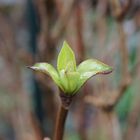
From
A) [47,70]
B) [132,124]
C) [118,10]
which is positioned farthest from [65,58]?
[132,124]

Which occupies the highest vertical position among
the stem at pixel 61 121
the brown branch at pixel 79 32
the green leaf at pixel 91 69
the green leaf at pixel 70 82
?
the green leaf at pixel 91 69

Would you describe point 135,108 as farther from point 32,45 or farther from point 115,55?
point 32,45

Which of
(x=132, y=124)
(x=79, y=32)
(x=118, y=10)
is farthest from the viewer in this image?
(x=132, y=124)

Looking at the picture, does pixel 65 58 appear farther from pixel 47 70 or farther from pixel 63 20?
pixel 63 20

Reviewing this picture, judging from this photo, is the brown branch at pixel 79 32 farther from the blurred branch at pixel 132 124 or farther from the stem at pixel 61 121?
the stem at pixel 61 121

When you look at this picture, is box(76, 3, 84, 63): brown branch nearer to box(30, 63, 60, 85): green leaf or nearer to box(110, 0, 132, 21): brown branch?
box(110, 0, 132, 21): brown branch

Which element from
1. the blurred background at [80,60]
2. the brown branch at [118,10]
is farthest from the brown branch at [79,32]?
the brown branch at [118,10]
